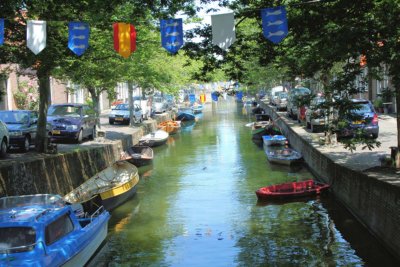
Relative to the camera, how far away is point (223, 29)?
512 inches

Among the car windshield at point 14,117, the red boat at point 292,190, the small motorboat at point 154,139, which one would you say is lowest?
the red boat at point 292,190

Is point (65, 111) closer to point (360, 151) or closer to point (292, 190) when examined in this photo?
point (292, 190)

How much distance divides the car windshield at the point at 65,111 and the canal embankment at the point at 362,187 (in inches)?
442

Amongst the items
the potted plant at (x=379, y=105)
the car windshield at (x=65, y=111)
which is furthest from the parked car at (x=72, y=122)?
the potted plant at (x=379, y=105)

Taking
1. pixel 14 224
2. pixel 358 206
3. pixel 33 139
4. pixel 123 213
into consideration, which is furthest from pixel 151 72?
pixel 14 224

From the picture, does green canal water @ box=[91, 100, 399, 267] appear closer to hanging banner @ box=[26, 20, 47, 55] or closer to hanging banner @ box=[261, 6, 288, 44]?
hanging banner @ box=[261, 6, 288, 44]

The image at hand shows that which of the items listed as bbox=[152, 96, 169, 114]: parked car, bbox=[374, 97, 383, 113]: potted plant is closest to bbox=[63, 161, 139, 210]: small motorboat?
bbox=[374, 97, 383, 113]: potted plant

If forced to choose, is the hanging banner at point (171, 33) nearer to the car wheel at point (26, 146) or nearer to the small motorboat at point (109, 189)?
the small motorboat at point (109, 189)

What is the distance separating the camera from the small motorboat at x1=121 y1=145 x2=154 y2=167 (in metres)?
27.2

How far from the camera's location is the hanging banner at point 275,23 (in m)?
12.9

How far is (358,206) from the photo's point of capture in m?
15.1

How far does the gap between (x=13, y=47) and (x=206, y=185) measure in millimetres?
9637

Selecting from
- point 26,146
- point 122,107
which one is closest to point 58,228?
point 26,146

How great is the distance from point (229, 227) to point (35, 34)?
7.38 meters
